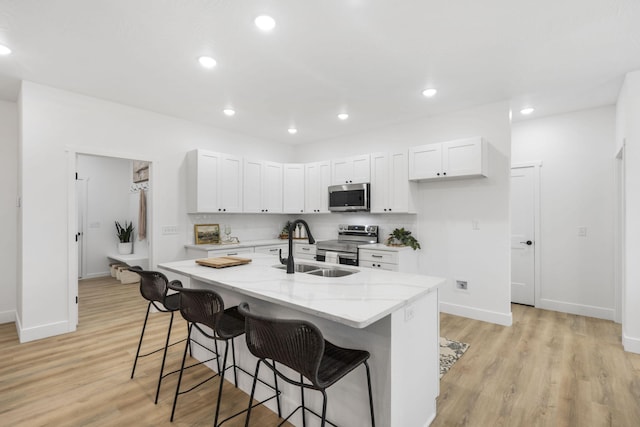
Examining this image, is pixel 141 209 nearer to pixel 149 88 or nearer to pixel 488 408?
pixel 149 88

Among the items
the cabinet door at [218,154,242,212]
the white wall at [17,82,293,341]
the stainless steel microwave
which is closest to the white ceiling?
the white wall at [17,82,293,341]

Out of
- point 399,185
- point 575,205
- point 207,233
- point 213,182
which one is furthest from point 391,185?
point 207,233

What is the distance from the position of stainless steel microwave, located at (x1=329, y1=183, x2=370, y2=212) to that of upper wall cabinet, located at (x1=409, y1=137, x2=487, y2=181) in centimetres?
76

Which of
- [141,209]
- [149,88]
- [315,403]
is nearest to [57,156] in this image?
[149,88]

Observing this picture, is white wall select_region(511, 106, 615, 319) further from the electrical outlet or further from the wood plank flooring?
the electrical outlet

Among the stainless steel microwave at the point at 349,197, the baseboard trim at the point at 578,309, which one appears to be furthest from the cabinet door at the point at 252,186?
the baseboard trim at the point at 578,309

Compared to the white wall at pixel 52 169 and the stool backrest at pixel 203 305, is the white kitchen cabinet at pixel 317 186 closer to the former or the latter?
the white wall at pixel 52 169

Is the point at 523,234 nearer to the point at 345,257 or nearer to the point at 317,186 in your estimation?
the point at 345,257

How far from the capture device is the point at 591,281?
4039mm

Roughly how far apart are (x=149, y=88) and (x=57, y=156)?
1.26 meters

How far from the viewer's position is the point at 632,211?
2.97 meters

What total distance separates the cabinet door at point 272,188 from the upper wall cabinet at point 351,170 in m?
1.01

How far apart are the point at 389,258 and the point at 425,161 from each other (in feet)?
4.46

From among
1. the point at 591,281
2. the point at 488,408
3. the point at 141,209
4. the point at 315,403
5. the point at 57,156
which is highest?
the point at 57,156
